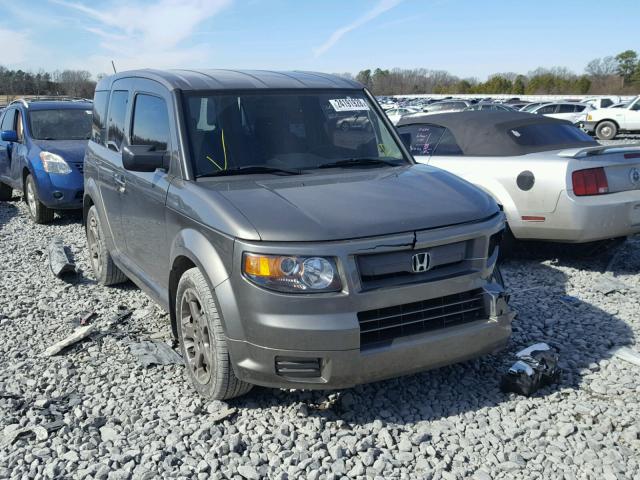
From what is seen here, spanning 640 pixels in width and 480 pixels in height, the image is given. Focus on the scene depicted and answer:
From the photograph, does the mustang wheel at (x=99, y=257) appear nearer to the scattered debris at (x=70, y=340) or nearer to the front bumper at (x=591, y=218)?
the scattered debris at (x=70, y=340)

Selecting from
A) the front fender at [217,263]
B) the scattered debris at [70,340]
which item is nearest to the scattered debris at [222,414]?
the front fender at [217,263]

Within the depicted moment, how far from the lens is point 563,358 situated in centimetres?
426

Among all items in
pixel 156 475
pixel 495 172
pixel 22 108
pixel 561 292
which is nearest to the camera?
pixel 156 475

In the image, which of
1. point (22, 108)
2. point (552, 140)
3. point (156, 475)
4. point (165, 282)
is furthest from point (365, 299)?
point (22, 108)

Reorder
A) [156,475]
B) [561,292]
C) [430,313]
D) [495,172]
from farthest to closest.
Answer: [495,172]
[561,292]
[430,313]
[156,475]

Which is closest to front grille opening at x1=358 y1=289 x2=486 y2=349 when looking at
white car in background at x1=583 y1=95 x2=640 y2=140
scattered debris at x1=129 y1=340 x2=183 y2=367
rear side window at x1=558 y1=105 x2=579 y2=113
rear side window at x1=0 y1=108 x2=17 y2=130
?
scattered debris at x1=129 y1=340 x2=183 y2=367

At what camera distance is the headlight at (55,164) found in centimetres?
911

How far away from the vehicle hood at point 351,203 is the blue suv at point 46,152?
620 cm

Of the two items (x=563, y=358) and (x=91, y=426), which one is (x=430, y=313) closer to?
(x=563, y=358)

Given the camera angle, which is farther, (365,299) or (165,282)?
(165,282)

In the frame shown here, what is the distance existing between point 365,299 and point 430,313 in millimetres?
467

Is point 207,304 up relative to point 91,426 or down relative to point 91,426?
up

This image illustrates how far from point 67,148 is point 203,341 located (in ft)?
22.5

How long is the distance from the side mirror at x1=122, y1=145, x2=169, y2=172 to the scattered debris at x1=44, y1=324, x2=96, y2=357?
1514 millimetres
